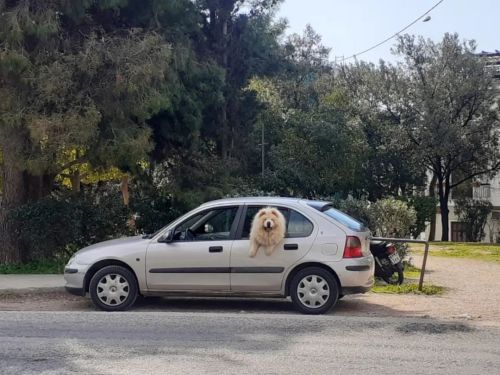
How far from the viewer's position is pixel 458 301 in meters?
10.9

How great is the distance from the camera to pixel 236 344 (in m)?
7.48

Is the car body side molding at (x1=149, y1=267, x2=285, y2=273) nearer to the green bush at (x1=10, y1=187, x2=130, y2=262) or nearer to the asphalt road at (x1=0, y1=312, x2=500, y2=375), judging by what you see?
the asphalt road at (x1=0, y1=312, x2=500, y2=375)

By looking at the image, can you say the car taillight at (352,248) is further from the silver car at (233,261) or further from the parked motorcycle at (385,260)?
the parked motorcycle at (385,260)

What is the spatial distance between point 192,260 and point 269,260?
108 centimetres

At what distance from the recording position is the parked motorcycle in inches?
483

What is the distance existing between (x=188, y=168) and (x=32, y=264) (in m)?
4.21

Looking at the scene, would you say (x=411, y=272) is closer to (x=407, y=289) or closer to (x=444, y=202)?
(x=407, y=289)

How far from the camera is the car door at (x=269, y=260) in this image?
936 centimetres

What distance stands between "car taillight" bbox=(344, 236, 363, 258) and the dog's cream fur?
0.89 metres

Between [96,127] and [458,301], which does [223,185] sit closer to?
[96,127]

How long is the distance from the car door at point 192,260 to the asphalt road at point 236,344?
0.44 meters

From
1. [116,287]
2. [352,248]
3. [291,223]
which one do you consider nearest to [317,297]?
[352,248]

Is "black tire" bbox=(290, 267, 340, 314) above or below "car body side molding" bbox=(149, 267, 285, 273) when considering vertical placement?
below

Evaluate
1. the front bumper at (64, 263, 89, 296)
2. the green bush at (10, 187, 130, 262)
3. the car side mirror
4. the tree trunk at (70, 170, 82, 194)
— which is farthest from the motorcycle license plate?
the tree trunk at (70, 170, 82, 194)
